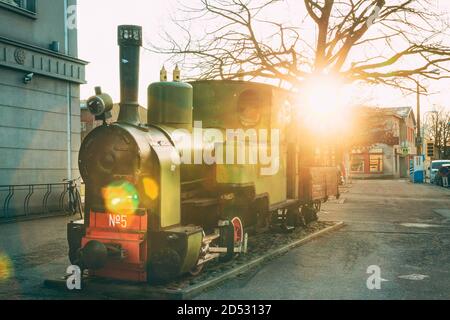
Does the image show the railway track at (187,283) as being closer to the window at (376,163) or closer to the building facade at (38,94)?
the building facade at (38,94)

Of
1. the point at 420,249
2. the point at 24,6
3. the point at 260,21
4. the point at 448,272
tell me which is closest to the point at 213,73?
the point at 260,21

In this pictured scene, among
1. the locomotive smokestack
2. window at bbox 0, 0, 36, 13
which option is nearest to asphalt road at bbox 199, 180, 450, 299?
the locomotive smokestack

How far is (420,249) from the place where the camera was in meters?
9.88

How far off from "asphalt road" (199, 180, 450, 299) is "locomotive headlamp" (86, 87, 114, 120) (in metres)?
2.42

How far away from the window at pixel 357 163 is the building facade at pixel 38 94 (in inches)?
1890

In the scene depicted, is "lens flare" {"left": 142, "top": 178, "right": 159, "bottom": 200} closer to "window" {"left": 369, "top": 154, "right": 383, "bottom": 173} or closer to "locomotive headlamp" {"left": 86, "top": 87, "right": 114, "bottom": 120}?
"locomotive headlamp" {"left": 86, "top": 87, "right": 114, "bottom": 120}

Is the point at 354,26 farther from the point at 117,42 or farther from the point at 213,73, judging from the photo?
the point at 117,42

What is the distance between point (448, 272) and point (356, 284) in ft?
5.75

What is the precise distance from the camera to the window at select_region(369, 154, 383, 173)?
198 feet

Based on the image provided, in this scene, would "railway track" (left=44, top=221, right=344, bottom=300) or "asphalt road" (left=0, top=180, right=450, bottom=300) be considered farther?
"asphalt road" (left=0, top=180, right=450, bottom=300)

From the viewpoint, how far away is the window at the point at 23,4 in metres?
14.4

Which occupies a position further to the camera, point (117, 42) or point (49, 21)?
point (49, 21)

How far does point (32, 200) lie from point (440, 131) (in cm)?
6119

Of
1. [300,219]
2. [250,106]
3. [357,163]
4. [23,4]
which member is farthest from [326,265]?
[357,163]
